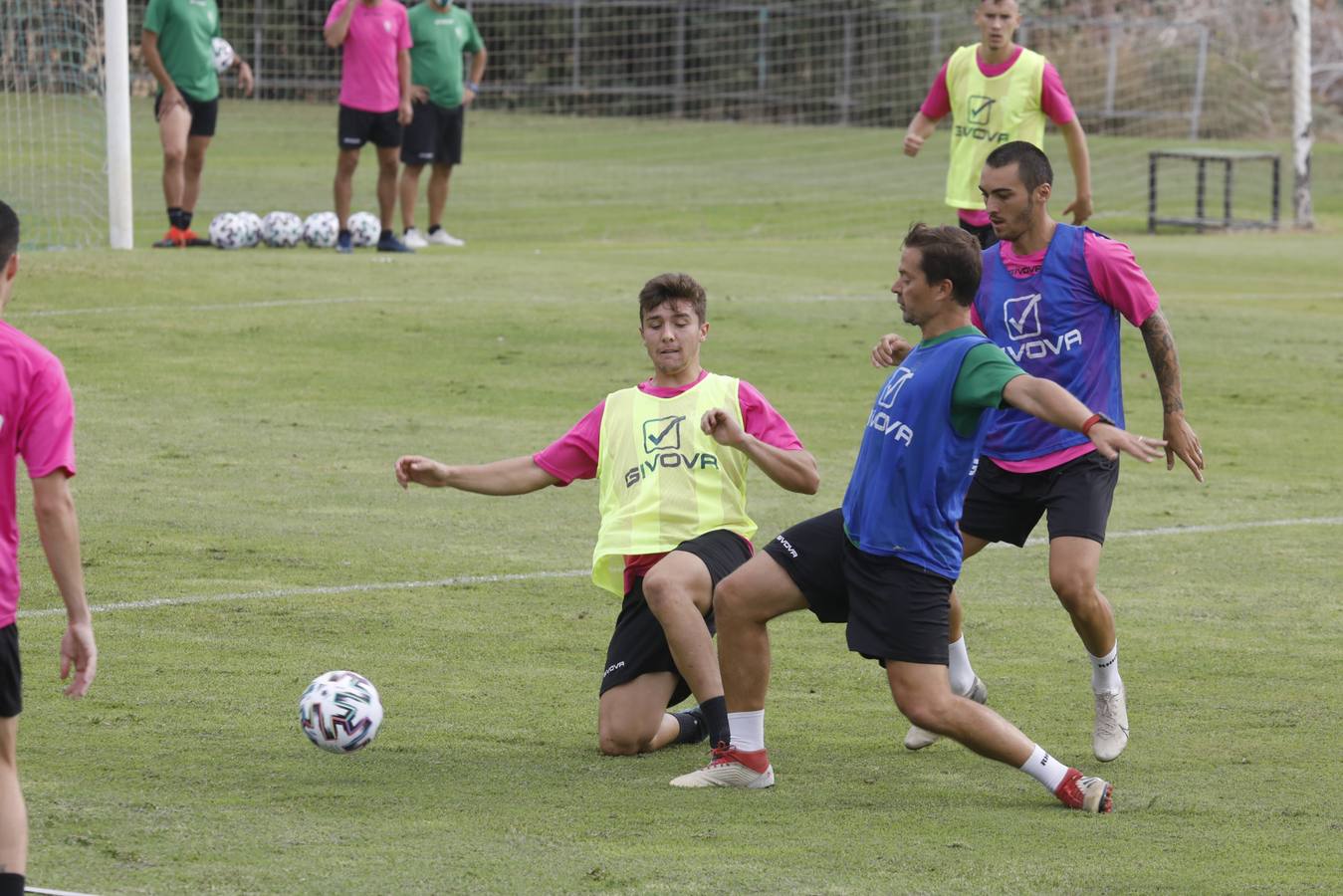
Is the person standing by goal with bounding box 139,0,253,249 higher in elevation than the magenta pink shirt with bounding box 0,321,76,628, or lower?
higher

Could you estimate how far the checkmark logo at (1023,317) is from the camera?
7109 millimetres

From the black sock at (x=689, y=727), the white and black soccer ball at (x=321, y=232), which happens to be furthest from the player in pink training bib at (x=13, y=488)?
the white and black soccer ball at (x=321, y=232)

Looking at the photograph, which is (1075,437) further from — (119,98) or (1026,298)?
(119,98)

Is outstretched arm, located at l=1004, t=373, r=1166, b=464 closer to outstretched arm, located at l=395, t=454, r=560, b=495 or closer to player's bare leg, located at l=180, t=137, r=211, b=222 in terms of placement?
outstretched arm, located at l=395, t=454, r=560, b=495

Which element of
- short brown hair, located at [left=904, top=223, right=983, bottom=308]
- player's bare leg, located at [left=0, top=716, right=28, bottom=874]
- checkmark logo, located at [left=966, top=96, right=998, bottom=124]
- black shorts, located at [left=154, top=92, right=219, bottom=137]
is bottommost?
player's bare leg, located at [left=0, top=716, right=28, bottom=874]

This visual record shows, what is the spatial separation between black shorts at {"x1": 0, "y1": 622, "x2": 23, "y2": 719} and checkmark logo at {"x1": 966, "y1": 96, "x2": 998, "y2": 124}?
8.55 m

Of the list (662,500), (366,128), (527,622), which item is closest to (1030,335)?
(662,500)

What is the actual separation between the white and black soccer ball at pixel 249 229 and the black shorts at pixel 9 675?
615 inches

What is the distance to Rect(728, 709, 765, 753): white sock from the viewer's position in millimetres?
6148

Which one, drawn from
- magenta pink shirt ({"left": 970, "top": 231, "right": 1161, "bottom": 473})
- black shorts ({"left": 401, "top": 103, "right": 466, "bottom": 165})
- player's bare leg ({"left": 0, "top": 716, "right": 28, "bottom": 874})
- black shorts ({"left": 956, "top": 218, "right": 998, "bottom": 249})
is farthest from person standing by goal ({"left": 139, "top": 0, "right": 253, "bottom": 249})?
player's bare leg ({"left": 0, "top": 716, "right": 28, "bottom": 874})

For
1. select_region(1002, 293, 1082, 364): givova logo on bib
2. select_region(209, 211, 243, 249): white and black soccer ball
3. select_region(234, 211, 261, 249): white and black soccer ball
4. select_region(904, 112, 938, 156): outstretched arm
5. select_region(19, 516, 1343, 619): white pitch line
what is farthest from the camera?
select_region(234, 211, 261, 249): white and black soccer ball

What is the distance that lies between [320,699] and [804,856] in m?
1.75

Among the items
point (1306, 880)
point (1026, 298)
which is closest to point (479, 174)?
point (1026, 298)

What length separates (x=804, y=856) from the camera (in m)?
5.41
